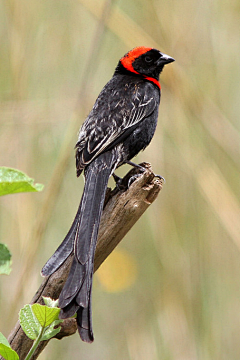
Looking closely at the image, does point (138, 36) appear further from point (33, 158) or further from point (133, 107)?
point (33, 158)

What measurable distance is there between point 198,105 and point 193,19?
78cm

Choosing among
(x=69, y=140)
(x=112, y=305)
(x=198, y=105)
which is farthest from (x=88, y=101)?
(x=112, y=305)

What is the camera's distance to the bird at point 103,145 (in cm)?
197

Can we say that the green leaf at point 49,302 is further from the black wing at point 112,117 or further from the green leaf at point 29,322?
the black wing at point 112,117

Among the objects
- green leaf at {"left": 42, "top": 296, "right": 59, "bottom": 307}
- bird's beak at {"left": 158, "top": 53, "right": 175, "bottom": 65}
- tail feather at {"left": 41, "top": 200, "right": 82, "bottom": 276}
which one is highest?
bird's beak at {"left": 158, "top": 53, "right": 175, "bottom": 65}

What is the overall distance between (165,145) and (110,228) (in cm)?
219

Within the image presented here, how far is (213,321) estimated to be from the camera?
13.8ft

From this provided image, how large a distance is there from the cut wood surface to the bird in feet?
0.20

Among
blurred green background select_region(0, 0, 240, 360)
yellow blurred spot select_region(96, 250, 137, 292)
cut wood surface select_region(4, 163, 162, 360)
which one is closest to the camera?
cut wood surface select_region(4, 163, 162, 360)

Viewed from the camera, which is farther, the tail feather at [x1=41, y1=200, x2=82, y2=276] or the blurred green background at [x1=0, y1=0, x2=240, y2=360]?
the blurred green background at [x1=0, y1=0, x2=240, y2=360]

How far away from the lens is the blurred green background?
402 centimetres

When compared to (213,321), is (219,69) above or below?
above

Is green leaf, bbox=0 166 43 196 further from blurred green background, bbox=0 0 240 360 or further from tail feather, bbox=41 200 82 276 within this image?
blurred green background, bbox=0 0 240 360

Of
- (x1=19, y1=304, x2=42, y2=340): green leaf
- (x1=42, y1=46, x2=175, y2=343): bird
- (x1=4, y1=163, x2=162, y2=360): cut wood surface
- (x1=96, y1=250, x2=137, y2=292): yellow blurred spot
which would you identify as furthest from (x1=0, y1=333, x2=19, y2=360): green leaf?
(x1=96, y1=250, x2=137, y2=292): yellow blurred spot
